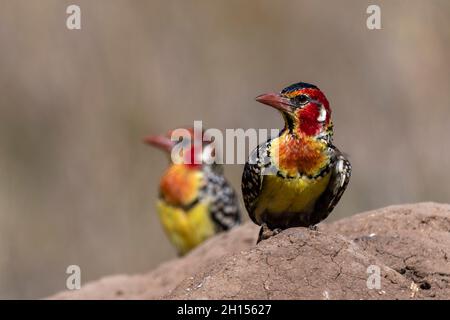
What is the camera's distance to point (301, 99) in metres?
4.85

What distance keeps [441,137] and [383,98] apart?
0.74 metres

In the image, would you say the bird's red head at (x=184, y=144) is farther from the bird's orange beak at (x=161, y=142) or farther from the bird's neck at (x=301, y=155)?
the bird's neck at (x=301, y=155)

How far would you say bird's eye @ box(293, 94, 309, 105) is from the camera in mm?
4840

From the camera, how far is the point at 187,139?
380 inches

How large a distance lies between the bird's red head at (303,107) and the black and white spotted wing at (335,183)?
154 mm

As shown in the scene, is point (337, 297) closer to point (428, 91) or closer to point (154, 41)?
point (428, 91)

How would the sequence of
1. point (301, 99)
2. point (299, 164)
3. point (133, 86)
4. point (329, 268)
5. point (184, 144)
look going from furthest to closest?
Answer: point (133, 86), point (184, 144), point (301, 99), point (299, 164), point (329, 268)

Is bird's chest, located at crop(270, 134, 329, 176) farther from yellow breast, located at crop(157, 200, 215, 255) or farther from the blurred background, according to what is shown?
the blurred background

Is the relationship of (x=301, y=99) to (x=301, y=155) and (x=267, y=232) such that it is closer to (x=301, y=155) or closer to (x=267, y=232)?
(x=301, y=155)

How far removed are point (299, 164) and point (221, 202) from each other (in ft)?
14.4

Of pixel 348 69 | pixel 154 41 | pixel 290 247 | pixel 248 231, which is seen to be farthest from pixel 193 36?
pixel 290 247

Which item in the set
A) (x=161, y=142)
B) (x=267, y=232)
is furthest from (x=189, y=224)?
(x=267, y=232)

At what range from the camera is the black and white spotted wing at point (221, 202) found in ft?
29.9

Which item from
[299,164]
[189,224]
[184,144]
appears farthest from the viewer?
[184,144]
